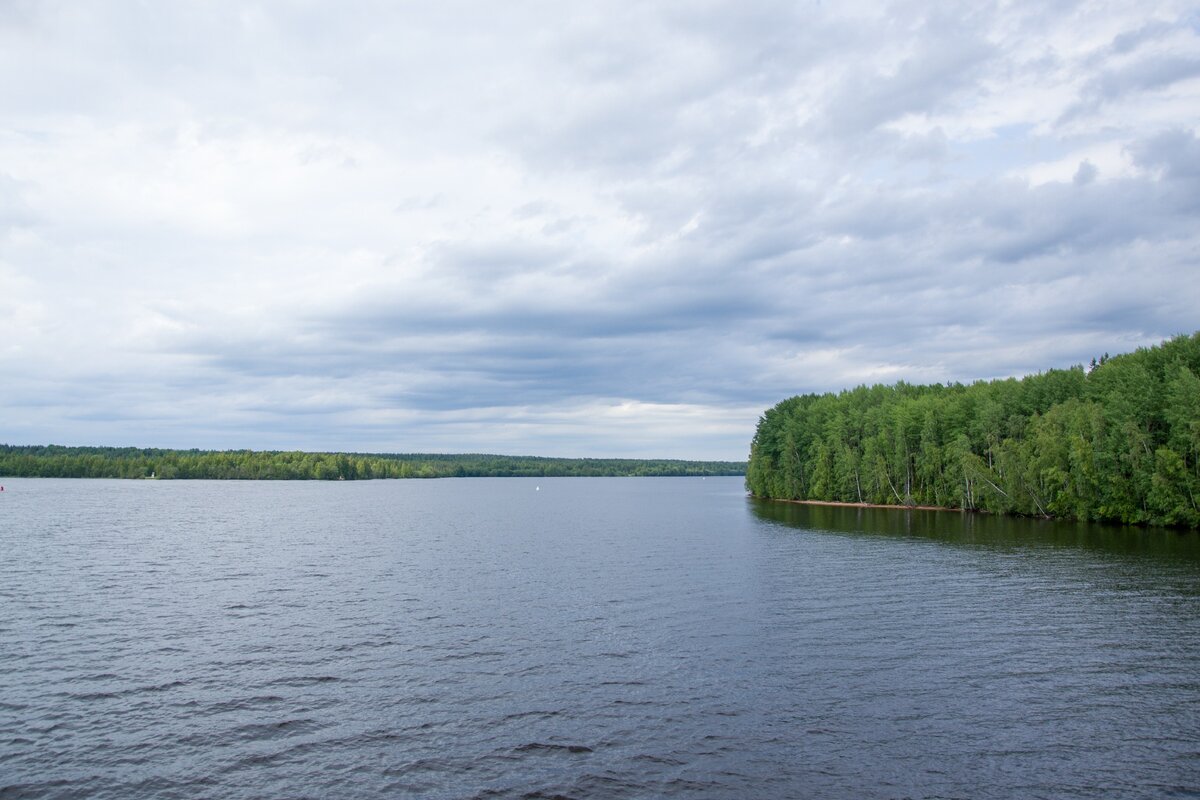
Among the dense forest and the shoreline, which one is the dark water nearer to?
the dense forest

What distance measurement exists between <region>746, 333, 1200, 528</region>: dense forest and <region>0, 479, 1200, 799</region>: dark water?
36.5 meters

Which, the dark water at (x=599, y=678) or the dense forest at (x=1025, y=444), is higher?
the dense forest at (x=1025, y=444)

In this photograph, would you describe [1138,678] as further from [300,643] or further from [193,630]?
[193,630]

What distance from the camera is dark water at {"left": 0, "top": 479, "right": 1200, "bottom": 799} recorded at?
18219mm

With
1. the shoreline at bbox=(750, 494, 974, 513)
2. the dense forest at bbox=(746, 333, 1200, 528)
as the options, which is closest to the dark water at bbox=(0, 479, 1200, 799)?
the dense forest at bbox=(746, 333, 1200, 528)

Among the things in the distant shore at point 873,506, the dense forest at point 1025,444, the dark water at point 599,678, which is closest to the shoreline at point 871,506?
the distant shore at point 873,506

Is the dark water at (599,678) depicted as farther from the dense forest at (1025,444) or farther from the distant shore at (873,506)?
the distant shore at (873,506)

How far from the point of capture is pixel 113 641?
100 feet

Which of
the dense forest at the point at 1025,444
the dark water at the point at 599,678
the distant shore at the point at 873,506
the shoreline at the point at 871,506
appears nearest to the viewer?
the dark water at the point at 599,678

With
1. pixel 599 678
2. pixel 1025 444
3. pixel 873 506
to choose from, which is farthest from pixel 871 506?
pixel 599 678

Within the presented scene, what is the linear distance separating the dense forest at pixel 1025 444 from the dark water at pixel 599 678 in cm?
3652

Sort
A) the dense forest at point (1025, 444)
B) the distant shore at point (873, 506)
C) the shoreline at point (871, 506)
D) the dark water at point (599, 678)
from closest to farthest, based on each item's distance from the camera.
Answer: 1. the dark water at point (599, 678)
2. the dense forest at point (1025, 444)
3. the shoreline at point (871, 506)
4. the distant shore at point (873, 506)

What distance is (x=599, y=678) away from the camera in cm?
2569

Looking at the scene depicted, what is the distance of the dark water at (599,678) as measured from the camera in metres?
18.2
